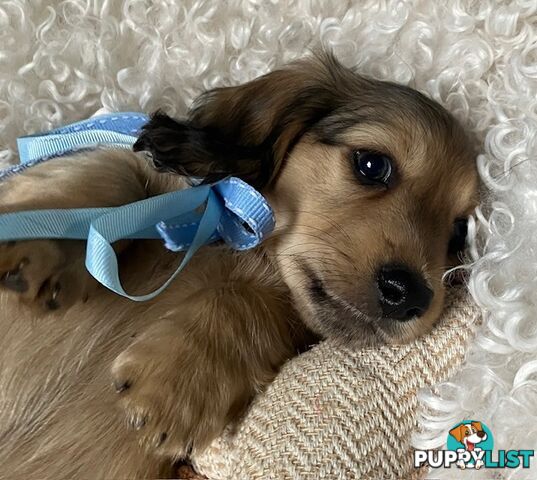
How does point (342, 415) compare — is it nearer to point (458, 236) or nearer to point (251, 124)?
point (458, 236)

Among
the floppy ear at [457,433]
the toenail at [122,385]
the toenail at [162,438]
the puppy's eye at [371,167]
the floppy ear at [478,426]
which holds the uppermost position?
the puppy's eye at [371,167]

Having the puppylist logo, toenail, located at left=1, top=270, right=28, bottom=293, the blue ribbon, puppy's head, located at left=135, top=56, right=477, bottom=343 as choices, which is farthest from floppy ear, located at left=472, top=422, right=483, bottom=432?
toenail, located at left=1, top=270, right=28, bottom=293

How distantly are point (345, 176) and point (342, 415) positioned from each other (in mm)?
515

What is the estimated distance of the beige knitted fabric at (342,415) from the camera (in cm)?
113

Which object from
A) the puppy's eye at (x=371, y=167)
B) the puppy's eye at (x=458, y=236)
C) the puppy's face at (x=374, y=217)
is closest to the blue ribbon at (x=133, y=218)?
the puppy's face at (x=374, y=217)

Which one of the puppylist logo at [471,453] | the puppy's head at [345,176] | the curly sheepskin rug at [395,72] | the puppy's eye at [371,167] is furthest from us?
the puppy's eye at [371,167]

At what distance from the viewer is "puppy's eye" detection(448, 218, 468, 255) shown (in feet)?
5.02

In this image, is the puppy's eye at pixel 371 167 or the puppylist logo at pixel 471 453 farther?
the puppy's eye at pixel 371 167

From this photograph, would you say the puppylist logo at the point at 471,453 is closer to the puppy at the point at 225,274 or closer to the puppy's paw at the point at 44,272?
the puppy at the point at 225,274

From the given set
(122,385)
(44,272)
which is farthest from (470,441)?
(44,272)

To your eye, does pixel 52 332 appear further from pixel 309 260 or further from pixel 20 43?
pixel 20 43

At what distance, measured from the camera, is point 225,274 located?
1.51 meters

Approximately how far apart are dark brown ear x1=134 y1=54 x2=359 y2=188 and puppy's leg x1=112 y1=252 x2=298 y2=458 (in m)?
0.21

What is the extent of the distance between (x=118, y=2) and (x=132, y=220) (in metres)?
0.83
